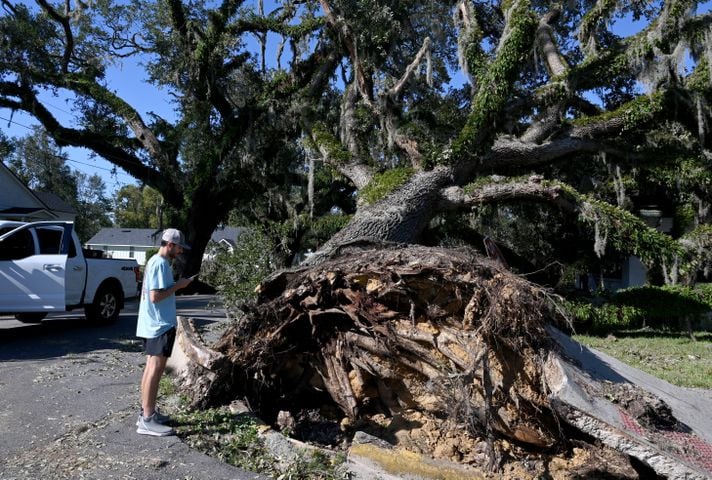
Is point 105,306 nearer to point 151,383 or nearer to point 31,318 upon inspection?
point 31,318

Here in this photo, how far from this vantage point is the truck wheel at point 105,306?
10.8 meters

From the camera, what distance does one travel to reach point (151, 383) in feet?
15.9

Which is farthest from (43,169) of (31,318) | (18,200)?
(31,318)

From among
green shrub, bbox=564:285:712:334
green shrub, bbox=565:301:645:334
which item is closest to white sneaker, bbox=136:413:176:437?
green shrub, bbox=564:285:712:334

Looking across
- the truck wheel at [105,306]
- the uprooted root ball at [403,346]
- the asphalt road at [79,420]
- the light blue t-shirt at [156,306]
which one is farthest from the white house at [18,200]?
the light blue t-shirt at [156,306]

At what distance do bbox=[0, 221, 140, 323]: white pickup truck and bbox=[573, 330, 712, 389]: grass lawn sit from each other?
8.56 metres

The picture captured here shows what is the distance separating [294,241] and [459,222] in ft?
16.4

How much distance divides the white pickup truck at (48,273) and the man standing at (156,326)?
4.89m

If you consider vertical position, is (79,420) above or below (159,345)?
below

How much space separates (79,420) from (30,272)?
4.68m

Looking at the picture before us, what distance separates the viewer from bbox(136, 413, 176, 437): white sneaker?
4.84 m

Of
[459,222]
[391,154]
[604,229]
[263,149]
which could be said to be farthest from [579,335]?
[263,149]

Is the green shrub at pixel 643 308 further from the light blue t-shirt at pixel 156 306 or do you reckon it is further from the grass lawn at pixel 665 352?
the light blue t-shirt at pixel 156 306

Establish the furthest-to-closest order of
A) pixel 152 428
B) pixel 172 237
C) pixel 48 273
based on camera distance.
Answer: pixel 48 273
pixel 172 237
pixel 152 428
